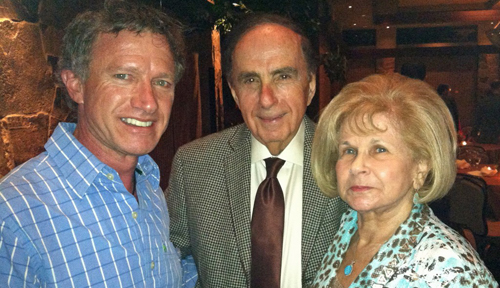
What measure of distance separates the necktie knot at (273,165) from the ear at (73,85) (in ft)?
2.72

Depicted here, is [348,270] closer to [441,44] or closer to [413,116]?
[413,116]

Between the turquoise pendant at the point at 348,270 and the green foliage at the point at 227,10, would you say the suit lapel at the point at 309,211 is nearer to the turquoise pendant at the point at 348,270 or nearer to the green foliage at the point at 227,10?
the turquoise pendant at the point at 348,270

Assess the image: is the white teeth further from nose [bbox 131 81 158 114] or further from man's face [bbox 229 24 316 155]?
man's face [bbox 229 24 316 155]

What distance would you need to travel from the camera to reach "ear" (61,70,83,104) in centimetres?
150

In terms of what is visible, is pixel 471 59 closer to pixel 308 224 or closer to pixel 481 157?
pixel 481 157

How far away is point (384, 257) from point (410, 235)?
0.11 meters

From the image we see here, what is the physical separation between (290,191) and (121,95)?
2.80 feet

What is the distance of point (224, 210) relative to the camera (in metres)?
1.85

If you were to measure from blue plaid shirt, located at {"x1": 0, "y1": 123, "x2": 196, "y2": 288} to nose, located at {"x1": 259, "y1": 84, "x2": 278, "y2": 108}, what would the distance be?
0.66m

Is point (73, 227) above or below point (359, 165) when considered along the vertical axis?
below

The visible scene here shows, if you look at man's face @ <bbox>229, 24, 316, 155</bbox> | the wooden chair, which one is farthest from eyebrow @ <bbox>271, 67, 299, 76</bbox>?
the wooden chair

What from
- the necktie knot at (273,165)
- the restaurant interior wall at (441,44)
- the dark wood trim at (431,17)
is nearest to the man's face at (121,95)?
the necktie knot at (273,165)

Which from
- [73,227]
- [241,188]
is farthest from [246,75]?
[73,227]

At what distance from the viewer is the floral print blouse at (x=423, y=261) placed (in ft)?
4.04
